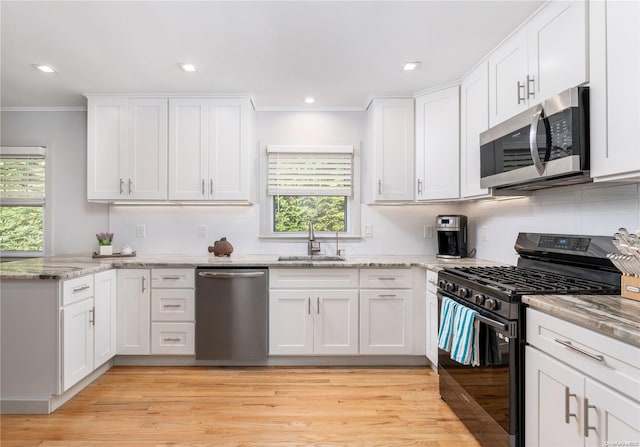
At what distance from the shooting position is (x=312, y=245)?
3.67 m

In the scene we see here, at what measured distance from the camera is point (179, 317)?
308 centimetres

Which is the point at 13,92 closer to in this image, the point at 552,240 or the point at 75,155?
the point at 75,155

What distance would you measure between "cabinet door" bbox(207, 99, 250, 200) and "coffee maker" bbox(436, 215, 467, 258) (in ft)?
6.04

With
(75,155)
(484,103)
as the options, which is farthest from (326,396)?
(75,155)

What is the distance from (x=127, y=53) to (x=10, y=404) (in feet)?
8.11

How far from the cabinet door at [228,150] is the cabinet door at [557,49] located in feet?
7.63

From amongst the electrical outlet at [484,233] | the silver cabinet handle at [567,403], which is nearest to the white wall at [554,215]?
the electrical outlet at [484,233]

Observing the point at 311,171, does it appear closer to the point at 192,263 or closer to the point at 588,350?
the point at 192,263

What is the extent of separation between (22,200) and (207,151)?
6.76 ft

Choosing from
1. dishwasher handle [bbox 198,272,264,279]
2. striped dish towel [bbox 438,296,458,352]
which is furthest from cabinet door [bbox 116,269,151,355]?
striped dish towel [bbox 438,296,458,352]

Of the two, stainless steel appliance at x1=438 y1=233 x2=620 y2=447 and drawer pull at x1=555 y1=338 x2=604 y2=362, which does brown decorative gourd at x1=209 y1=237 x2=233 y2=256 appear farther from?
→ drawer pull at x1=555 y1=338 x2=604 y2=362

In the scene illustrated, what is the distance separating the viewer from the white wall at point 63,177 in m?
3.72

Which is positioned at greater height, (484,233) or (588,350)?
(484,233)

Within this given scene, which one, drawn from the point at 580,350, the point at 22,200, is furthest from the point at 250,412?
the point at 22,200
